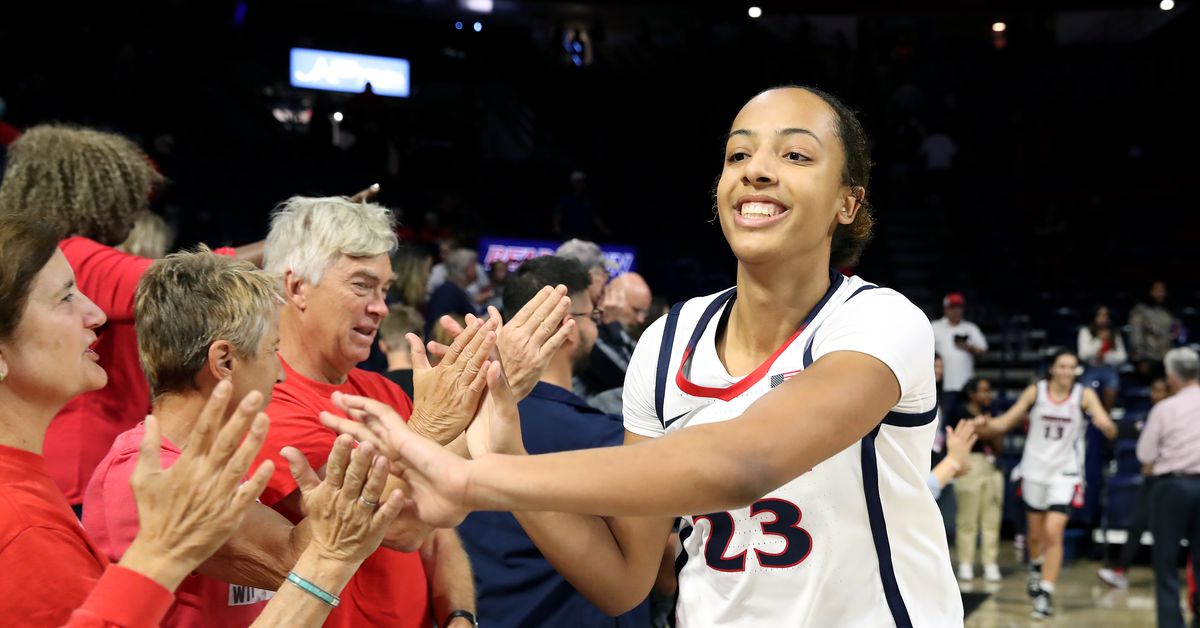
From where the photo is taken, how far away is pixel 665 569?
11.4 ft

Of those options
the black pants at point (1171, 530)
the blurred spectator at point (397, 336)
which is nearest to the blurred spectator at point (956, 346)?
the black pants at point (1171, 530)

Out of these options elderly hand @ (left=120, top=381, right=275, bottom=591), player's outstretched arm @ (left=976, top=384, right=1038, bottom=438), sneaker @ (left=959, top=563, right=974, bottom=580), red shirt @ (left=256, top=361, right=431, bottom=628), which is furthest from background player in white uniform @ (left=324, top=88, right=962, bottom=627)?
sneaker @ (left=959, top=563, right=974, bottom=580)

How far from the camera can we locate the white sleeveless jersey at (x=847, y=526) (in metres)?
1.84

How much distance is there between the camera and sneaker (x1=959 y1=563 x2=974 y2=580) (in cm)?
905

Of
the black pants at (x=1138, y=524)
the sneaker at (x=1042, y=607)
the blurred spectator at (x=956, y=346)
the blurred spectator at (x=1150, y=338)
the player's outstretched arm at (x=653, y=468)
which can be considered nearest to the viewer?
the player's outstretched arm at (x=653, y=468)

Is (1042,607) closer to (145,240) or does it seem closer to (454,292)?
(454,292)

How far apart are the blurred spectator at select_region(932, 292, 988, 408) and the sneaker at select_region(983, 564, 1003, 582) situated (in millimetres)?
2245

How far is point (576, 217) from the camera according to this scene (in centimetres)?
1366

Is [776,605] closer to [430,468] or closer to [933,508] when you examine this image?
[933,508]

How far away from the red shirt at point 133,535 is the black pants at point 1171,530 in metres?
6.32

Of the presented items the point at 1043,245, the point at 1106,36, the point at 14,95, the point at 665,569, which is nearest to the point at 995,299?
the point at 1043,245

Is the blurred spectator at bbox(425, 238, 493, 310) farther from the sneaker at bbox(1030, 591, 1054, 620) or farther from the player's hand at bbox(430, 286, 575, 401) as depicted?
the player's hand at bbox(430, 286, 575, 401)

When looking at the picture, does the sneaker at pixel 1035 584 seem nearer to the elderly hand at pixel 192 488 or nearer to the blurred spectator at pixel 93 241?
the blurred spectator at pixel 93 241

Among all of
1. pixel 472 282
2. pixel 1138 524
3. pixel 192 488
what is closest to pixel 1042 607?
pixel 1138 524
